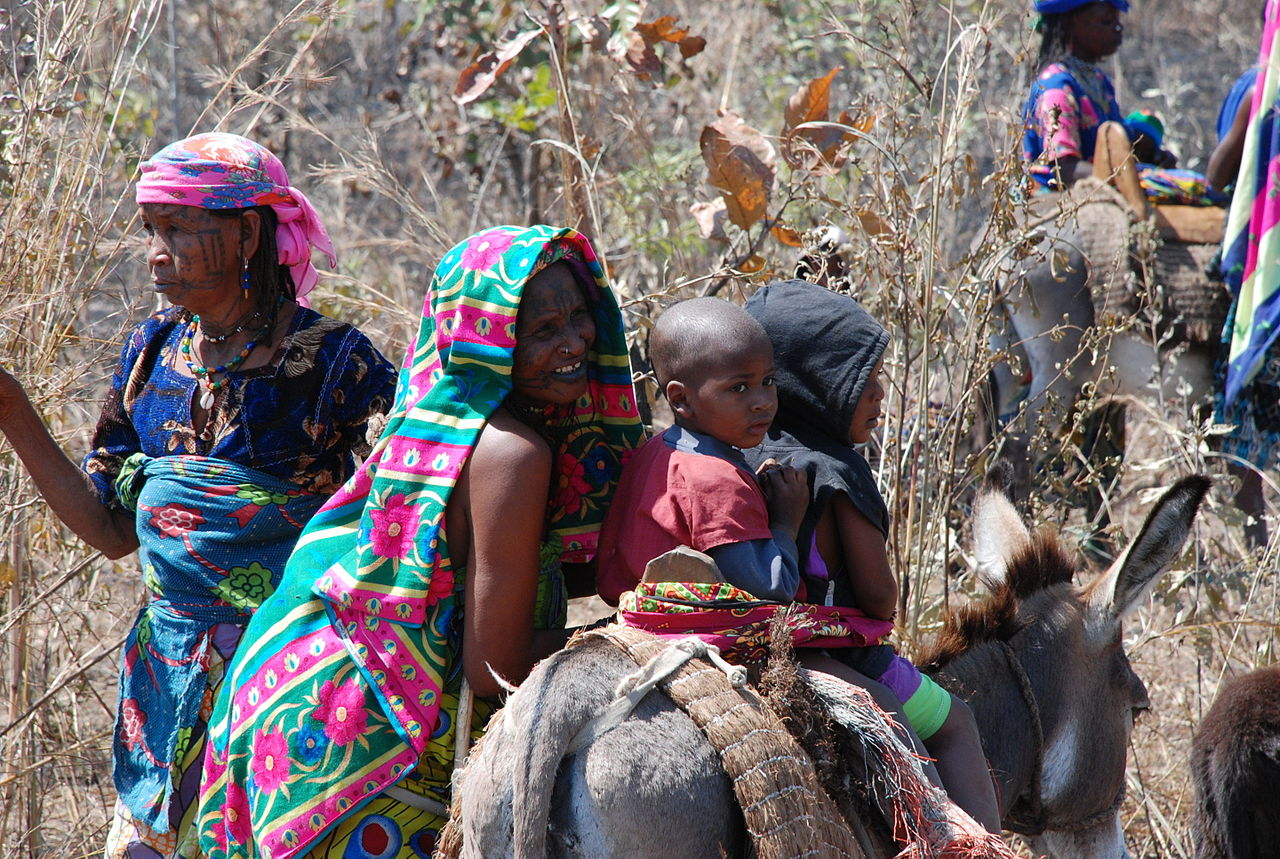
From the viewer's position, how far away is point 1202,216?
6055 mm

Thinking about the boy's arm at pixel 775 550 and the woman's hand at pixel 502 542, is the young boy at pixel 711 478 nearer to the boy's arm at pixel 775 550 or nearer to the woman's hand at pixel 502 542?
the boy's arm at pixel 775 550

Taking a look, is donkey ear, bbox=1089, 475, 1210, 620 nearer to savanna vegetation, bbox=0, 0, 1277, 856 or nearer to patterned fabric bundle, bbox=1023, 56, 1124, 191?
savanna vegetation, bbox=0, 0, 1277, 856

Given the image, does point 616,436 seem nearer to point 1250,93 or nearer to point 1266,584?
point 1266,584

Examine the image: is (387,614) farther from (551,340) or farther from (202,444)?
(202,444)

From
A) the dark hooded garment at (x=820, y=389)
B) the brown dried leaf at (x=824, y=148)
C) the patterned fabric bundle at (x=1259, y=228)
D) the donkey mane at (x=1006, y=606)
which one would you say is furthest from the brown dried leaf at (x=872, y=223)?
the patterned fabric bundle at (x=1259, y=228)

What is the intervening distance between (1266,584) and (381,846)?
148 inches

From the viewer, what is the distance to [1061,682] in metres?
2.80

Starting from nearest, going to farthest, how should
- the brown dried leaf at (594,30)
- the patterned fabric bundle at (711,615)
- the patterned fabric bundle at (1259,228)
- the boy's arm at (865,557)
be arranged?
the patterned fabric bundle at (711,615)
the boy's arm at (865,557)
the brown dried leaf at (594,30)
the patterned fabric bundle at (1259,228)

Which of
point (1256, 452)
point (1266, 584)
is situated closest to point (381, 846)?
Result: point (1266, 584)

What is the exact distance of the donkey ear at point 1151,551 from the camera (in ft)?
8.96

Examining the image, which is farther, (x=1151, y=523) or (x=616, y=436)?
(x=1151, y=523)

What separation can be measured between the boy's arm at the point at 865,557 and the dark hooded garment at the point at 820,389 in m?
0.02

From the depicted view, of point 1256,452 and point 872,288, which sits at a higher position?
point 872,288

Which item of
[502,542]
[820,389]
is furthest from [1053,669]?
[502,542]
